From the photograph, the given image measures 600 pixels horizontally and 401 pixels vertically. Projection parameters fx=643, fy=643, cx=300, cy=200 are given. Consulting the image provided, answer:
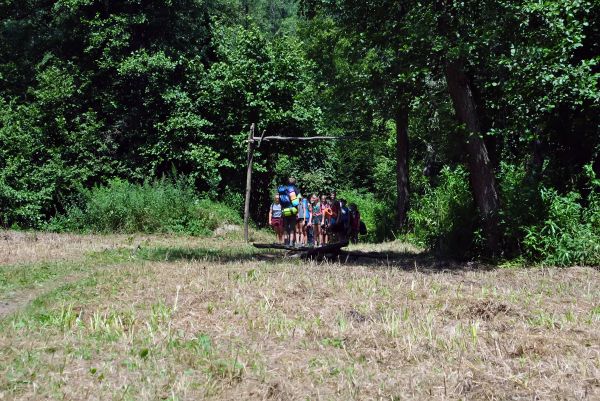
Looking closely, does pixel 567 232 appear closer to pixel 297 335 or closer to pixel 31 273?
pixel 297 335

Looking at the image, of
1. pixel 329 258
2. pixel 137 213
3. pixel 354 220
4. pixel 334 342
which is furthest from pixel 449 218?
pixel 137 213

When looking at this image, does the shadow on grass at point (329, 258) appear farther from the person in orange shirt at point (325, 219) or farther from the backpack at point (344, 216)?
the person in orange shirt at point (325, 219)

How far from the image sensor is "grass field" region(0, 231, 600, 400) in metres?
5.36

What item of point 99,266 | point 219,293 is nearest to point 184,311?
point 219,293

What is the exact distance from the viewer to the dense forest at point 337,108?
13.0 meters

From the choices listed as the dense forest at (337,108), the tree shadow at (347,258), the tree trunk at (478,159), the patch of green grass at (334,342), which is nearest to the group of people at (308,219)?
the tree shadow at (347,258)

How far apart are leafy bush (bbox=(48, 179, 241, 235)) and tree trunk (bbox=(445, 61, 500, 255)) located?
13548 millimetres

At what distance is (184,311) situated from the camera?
7.79 metres

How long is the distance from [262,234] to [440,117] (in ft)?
41.6

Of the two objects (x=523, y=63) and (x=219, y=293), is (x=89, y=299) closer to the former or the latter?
(x=219, y=293)

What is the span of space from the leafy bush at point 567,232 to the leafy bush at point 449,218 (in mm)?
1860

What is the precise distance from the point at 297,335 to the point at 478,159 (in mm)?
8391

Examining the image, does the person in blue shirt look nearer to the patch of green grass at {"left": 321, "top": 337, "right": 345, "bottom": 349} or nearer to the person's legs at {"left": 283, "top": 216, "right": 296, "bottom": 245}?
the person's legs at {"left": 283, "top": 216, "right": 296, "bottom": 245}

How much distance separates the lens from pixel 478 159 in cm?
1398
